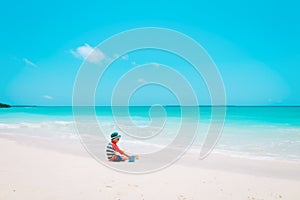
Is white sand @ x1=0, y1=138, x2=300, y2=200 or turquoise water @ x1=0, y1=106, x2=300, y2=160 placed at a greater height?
turquoise water @ x1=0, y1=106, x2=300, y2=160

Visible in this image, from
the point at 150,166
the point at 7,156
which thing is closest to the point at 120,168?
the point at 150,166

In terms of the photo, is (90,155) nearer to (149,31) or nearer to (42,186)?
(42,186)

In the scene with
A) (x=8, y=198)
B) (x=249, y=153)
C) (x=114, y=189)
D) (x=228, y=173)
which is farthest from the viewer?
(x=249, y=153)

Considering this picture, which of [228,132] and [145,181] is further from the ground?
[228,132]

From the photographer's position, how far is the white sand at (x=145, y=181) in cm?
410

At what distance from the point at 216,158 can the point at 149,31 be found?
6760 millimetres

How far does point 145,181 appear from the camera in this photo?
4.81 m

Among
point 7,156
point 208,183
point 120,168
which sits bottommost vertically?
A: point 208,183

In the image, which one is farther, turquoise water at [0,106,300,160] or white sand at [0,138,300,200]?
turquoise water at [0,106,300,160]

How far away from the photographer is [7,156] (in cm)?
689

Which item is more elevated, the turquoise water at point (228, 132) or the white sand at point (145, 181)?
the turquoise water at point (228, 132)

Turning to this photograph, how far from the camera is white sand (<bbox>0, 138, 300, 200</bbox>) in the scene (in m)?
4.10

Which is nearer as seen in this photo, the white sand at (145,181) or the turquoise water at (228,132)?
the white sand at (145,181)

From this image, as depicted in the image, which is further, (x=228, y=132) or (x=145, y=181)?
(x=228, y=132)
